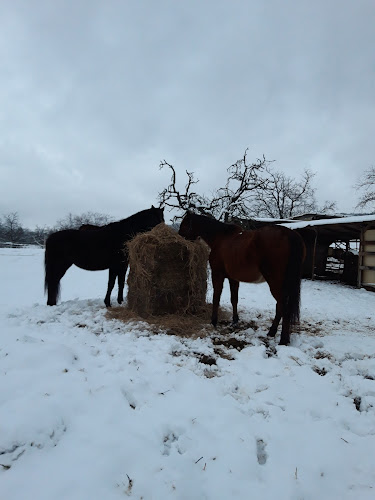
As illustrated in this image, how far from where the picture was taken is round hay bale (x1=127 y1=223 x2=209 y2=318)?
15.5 feet

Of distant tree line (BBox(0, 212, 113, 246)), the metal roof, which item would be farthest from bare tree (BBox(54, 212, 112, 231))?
the metal roof

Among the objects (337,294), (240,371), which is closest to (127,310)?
(240,371)

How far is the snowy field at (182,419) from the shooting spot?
1440 mm

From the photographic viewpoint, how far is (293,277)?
3.62 m

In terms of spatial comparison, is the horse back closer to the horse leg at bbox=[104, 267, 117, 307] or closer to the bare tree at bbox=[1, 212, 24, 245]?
the horse leg at bbox=[104, 267, 117, 307]

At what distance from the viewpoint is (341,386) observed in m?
2.50

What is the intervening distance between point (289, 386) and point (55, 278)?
16.1ft

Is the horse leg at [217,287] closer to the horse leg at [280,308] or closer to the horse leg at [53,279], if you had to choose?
the horse leg at [280,308]

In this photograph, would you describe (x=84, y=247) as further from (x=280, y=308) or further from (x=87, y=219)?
(x=87, y=219)

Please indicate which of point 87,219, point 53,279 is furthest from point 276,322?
point 87,219

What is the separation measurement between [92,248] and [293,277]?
393 centimetres

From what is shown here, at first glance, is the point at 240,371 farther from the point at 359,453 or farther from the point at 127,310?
the point at 127,310

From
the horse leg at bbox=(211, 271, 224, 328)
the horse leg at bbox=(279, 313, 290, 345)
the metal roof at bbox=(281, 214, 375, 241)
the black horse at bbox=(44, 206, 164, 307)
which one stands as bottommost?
the horse leg at bbox=(279, 313, 290, 345)

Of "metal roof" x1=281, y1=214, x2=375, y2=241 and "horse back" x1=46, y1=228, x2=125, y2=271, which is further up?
"metal roof" x1=281, y1=214, x2=375, y2=241
